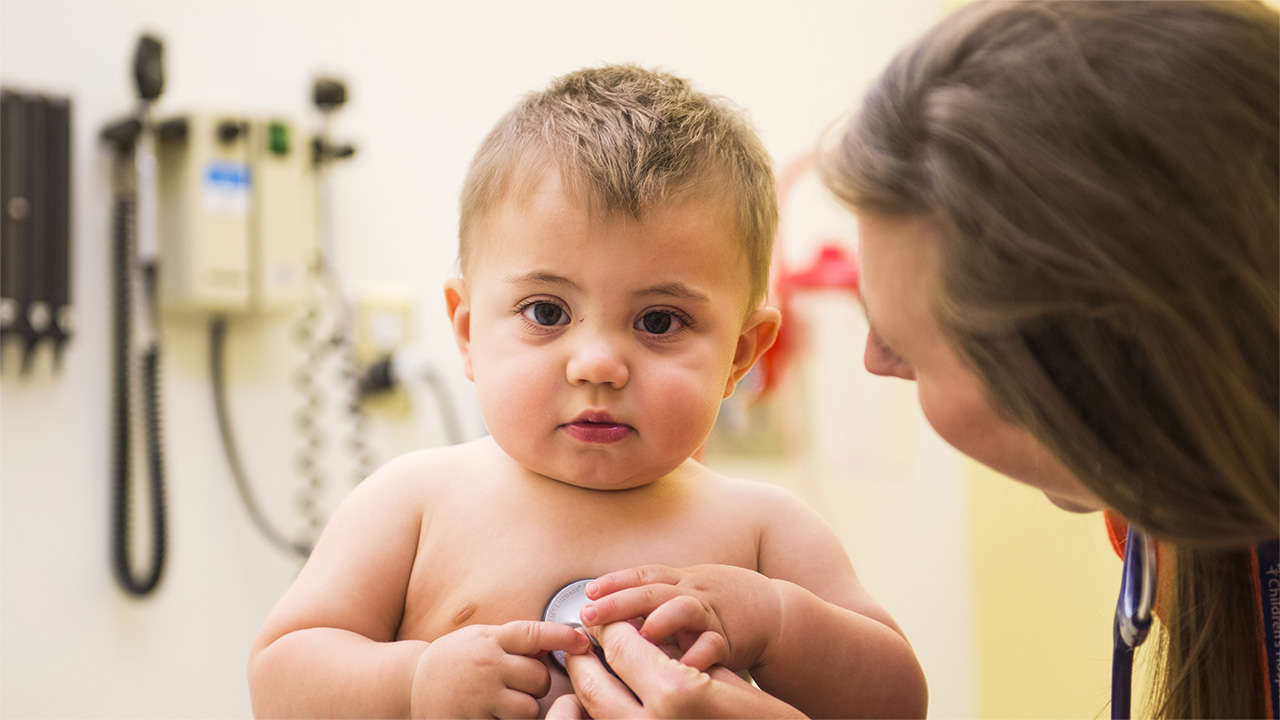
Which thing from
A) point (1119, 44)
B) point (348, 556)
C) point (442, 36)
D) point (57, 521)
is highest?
point (442, 36)

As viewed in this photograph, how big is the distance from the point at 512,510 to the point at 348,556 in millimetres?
139

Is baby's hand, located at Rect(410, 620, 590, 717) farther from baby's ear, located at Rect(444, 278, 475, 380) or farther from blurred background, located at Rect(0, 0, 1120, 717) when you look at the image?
blurred background, located at Rect(0, 0, 1120, 717)

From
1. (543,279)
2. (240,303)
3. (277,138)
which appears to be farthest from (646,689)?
(277,138)

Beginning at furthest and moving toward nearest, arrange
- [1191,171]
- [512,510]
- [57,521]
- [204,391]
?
[204,391], [57,521], [512,510], [1191,171]

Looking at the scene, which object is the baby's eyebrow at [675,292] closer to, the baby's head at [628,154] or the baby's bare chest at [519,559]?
the baby's head at [628,154]

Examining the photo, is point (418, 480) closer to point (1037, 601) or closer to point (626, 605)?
point (626, 605)

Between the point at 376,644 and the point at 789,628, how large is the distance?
1.05ft

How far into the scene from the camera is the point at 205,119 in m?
1.76

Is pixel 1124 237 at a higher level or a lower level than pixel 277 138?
lower

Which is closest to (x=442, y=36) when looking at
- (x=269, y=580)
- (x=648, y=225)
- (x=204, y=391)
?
(x=204, y=391)

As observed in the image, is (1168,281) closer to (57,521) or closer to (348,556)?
(348,556)

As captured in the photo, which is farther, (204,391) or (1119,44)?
(204,391)

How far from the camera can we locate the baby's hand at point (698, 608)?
0.72m

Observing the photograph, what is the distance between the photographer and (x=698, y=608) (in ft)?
2.41
